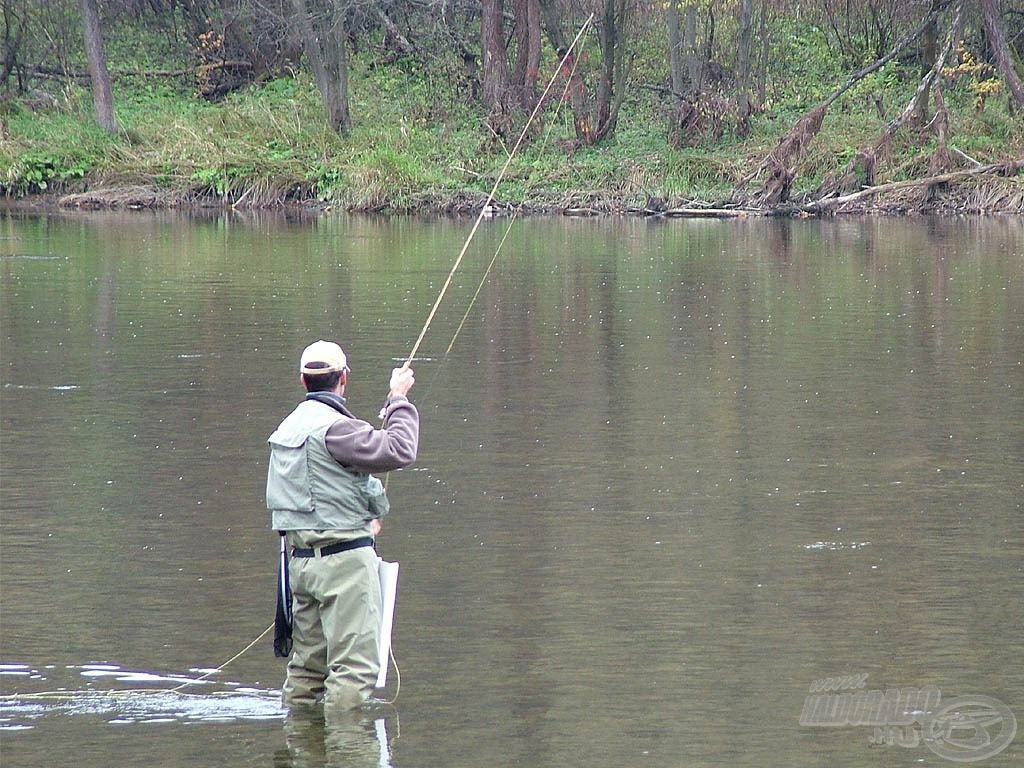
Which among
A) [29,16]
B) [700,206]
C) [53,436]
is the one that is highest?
[29,16]

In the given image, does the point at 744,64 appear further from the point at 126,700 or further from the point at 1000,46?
the point at 126,700

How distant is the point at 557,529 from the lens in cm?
832

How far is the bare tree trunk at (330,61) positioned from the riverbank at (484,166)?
20.6 inches

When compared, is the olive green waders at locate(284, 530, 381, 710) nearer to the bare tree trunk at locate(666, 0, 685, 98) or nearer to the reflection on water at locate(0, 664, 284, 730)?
the reflection on water at locate(0, 664, 284, 730)

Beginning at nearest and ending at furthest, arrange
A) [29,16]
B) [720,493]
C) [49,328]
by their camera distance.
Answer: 1. [720,493]
2. [49,328]
3. [29,16]

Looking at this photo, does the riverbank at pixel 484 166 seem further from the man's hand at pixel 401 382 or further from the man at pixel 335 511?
the man at pixel 335 511

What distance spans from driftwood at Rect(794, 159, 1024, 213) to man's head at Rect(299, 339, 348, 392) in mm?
27950

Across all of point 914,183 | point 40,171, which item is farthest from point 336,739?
point 40,171

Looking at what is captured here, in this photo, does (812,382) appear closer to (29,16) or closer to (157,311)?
(157,311)

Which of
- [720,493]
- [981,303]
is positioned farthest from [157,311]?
[720,493]

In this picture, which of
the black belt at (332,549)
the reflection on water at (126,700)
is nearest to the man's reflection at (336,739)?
the reflection on water at (126,700)

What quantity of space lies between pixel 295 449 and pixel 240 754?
0.99m

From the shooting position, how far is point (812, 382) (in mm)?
12570

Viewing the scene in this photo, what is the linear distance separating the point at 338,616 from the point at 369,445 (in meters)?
0.59
